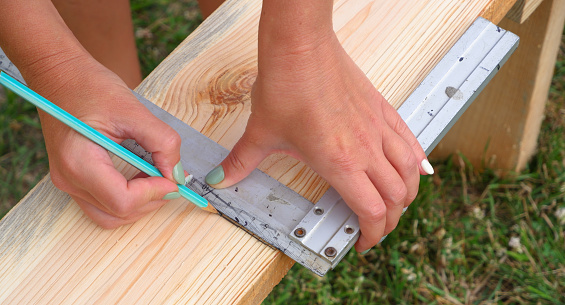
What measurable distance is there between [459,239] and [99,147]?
1461 mm

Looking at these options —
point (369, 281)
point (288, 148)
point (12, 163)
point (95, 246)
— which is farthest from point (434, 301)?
point (12, 163)

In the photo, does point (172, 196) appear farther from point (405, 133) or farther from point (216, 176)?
point (405, 133)

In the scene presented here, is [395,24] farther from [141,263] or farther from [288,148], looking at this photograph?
[141,263]

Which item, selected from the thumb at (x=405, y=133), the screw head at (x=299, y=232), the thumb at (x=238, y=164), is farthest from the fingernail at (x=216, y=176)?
the thumb at (x=405, y=133)

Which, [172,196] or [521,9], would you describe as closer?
[172,196]

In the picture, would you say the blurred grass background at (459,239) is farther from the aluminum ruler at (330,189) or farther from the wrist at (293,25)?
the wrist at (293,25)

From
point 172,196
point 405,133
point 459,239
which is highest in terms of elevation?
point 405,133

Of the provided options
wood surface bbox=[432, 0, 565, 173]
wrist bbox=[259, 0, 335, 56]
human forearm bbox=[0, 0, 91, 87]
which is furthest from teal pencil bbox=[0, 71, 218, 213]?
wood surface bbox=[432, 0, 565, 173]

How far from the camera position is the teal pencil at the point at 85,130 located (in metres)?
0.88

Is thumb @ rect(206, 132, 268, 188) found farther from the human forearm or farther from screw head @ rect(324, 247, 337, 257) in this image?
the human forearm

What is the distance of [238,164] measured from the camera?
0.99 metres

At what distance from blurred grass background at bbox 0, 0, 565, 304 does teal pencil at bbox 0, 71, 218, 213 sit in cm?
102

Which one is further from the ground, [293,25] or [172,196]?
[293,25]

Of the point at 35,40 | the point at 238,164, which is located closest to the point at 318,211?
the point at 238,164
